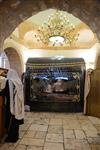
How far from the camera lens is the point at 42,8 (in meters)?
3.72

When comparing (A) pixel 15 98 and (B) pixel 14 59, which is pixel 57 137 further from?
(B) pixel 14 59

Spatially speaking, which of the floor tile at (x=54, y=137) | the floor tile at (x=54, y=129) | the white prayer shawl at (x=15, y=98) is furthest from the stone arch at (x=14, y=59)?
the floor tile at (x=54, y=137)

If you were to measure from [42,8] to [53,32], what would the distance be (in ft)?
8.37

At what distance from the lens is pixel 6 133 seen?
4.11 meters

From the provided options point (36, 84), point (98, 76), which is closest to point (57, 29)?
point (98, 76)

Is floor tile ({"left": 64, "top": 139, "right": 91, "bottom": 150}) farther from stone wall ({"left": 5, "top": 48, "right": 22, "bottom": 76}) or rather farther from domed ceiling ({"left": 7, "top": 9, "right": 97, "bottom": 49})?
stone wall ({"left": 5, "top": 48, "right": 22, "bottom": 76})

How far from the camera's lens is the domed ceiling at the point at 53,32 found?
633 centimetres

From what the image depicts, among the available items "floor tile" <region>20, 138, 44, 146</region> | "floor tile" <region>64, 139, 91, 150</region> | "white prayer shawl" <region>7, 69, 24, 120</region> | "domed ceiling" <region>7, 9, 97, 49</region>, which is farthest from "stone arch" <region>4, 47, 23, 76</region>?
"floor tile" <region>64, 139, 91, 150</region>

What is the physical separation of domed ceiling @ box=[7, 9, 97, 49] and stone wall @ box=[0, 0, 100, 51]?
2478mm

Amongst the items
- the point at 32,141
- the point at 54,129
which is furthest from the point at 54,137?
A: the point at 54,129

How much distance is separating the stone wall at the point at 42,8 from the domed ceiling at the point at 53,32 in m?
2.48

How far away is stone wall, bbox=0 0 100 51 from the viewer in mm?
3490

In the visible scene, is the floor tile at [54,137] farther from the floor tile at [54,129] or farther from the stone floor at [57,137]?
the floor tile at [54,129]

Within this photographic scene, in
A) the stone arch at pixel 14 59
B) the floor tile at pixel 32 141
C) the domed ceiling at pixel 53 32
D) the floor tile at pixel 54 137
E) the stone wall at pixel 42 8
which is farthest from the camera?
the stone arch at pixel 14 59
